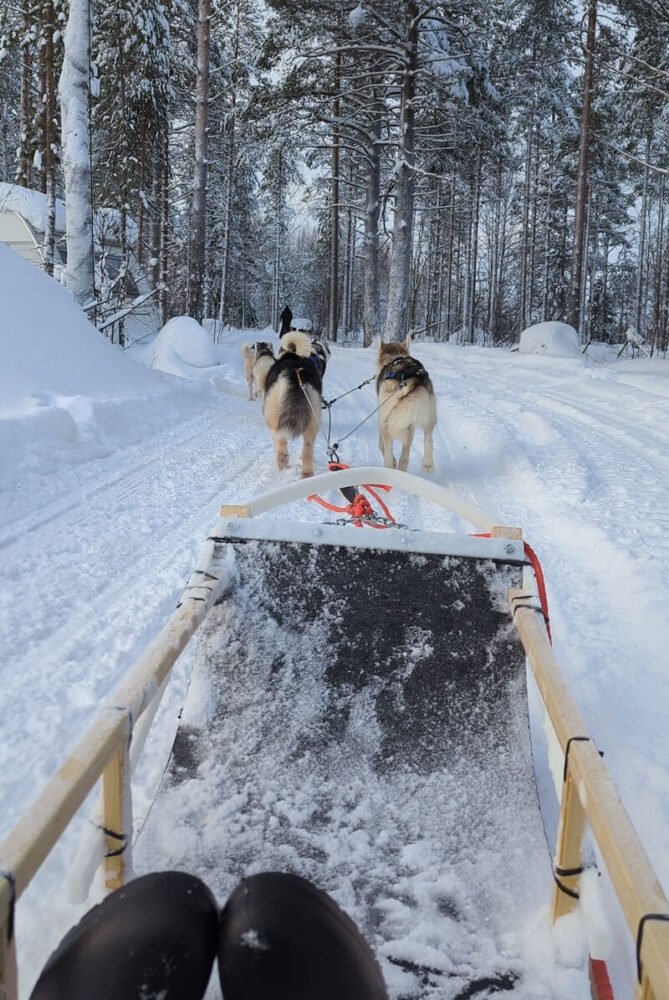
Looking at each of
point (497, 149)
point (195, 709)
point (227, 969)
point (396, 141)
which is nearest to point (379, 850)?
point (195, 709)

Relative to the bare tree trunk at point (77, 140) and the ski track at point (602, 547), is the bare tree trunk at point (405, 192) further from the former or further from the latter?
the ski track at point (602, 547)

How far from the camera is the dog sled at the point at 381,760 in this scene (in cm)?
144

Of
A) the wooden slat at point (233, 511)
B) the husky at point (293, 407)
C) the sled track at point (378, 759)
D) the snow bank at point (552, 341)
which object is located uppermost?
the snow bank at point (552, 341)

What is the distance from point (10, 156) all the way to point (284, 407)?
32453 millimetres

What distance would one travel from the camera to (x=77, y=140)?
10.9 m

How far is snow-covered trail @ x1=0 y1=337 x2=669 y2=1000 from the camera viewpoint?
8.22 ft

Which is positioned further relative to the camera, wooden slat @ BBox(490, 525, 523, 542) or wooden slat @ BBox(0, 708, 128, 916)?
wooden slat @ BBox(490, 525, 523, 542)

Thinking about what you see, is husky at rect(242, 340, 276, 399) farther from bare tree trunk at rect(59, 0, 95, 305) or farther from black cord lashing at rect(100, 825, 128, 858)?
black cord lashing at rect(100, 825, 128, 858)

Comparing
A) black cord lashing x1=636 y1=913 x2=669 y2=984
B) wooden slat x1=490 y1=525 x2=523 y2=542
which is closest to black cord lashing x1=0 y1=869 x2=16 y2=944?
black cord lashing x1=636 y1=913 x2=669 y2=984

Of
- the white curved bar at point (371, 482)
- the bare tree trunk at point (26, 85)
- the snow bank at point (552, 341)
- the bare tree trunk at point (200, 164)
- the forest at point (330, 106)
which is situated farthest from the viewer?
the snow bank at point (552, 341)

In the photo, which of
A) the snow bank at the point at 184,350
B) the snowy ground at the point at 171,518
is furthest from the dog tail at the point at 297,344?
the snow bank at the point at 184,350

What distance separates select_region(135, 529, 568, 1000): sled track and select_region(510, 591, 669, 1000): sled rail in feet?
0.93

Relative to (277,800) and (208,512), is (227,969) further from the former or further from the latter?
(208,512)

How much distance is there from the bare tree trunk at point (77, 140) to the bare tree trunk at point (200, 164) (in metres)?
4.72
